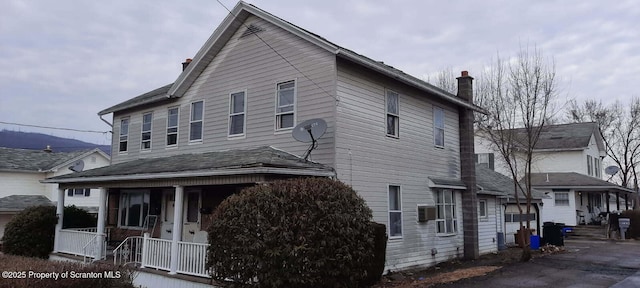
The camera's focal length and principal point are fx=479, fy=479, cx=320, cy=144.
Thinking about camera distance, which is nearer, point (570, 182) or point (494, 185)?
point (494, 185)

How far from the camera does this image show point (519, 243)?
2233 centimetres

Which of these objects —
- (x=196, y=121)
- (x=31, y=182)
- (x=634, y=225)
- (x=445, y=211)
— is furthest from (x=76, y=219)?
(x=634, y=225)

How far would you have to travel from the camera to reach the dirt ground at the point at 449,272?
12.4m

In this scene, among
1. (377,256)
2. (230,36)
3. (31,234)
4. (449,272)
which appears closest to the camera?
(377,256)

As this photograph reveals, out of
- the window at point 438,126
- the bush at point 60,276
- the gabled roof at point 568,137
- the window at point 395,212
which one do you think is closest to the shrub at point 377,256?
the window at point 395,212

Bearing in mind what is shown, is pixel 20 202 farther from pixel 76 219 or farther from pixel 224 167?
pixel 224 167

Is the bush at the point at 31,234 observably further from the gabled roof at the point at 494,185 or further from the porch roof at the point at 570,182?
the porch roof at the point at 570,182

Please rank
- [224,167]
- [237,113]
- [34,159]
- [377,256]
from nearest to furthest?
[224,167] → [377,256] → [237,113] → [34,159]

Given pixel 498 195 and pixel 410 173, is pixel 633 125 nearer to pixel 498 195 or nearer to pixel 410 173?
pixel 498 195

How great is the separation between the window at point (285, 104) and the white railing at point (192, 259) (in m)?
4.04

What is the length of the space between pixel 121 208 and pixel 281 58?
32.0ft

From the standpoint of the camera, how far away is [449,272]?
46.5 feet

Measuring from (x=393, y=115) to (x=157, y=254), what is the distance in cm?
791

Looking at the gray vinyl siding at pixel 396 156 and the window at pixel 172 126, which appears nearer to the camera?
the gray vinyl siding at pixel 396 156
